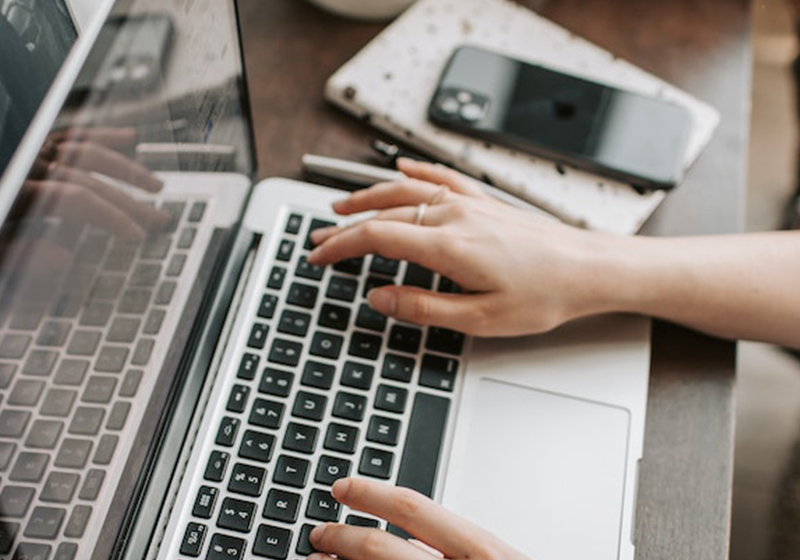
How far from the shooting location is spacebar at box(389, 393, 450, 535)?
0.58 meters

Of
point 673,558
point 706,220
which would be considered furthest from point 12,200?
point 706,220

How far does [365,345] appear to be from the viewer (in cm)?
63

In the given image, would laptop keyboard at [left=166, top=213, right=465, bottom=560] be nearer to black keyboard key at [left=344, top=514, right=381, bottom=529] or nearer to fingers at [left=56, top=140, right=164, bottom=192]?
black keyboard key at [left=344, top=514, right=381, bottom=529]

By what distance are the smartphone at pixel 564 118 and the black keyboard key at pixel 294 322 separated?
0.76 ft

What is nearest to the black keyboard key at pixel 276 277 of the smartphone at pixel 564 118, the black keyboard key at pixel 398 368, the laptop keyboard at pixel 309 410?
the laptop keyboard at pixel 309 410

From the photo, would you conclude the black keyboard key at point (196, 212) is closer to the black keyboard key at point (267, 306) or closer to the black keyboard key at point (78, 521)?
the black keyboard key at point (267, 306)

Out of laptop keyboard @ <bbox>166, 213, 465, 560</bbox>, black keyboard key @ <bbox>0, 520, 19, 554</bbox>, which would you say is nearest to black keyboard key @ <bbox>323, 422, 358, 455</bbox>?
laptop keyboard @ <bbox>166, 213, 465, 560</bbox>

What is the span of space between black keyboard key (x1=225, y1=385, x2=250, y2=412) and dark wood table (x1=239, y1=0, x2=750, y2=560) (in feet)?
0.75

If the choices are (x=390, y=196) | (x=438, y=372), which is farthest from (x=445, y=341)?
(x=390, y=196)

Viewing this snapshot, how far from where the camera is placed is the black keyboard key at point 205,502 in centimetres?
55

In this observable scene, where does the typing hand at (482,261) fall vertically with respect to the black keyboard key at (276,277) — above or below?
above

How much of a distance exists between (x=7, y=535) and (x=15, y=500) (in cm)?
2

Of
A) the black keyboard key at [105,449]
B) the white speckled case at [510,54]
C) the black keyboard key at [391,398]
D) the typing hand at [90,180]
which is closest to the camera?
the typing hand at [90,180]

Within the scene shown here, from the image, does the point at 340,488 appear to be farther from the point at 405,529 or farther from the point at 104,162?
the point at 104,162
